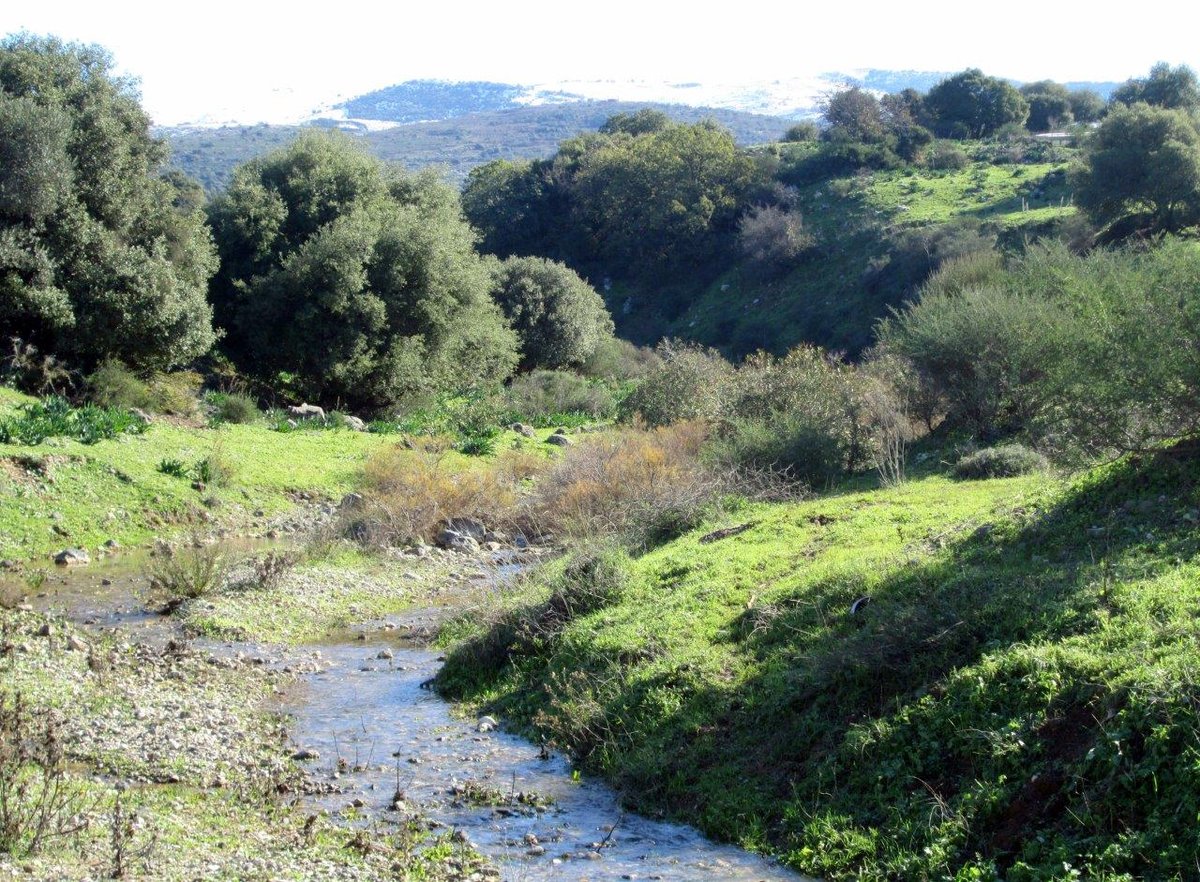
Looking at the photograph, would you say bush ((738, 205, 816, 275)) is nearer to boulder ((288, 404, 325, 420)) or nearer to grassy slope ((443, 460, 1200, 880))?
boulder ((288, 404, 325, 420))

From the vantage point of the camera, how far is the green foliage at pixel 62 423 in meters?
19.2

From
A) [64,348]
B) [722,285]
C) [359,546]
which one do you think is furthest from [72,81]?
[722,285]

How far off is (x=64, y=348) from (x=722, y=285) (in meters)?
44.6

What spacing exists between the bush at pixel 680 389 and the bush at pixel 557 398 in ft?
27.3

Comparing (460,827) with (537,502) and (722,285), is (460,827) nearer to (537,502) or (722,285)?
(537,502)

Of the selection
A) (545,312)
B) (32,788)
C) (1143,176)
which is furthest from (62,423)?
(1143,176)

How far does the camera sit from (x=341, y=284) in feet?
102

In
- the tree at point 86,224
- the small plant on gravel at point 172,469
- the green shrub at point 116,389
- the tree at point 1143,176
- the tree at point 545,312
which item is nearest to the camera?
the small plant on gravel at point 172,469

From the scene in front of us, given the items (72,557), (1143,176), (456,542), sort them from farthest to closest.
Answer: (1143,176), (456,542), (72,557)

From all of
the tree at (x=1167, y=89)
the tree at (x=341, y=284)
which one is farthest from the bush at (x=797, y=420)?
the tree at (x=1167, y=89)

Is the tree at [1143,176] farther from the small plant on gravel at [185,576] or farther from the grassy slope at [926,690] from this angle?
the small plant on gravel at [185,576]

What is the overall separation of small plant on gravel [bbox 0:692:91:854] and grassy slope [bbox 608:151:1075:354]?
45098 mm

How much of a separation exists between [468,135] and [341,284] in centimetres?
13622

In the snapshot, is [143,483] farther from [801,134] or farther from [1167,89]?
[801,134]
